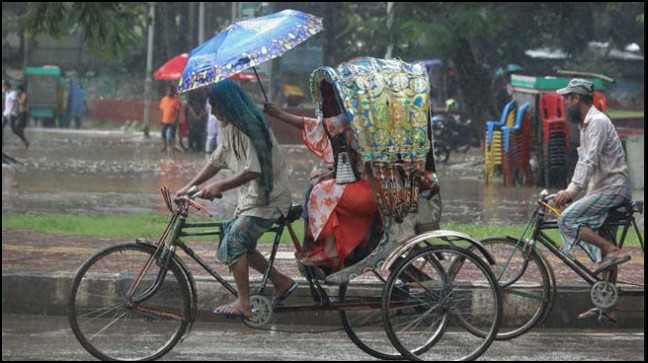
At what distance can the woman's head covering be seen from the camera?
276 inches

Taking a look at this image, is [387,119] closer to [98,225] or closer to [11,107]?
[98,225]

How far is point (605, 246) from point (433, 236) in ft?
5.50

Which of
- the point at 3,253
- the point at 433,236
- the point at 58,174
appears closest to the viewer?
the point at 433,236

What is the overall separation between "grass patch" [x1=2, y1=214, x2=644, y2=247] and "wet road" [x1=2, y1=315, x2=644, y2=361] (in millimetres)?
3481

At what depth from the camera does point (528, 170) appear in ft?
68.1

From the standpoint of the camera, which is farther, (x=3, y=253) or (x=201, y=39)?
(x=201, y=39)

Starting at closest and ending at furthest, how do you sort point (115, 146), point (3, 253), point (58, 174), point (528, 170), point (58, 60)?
point (3, 253) → point (528, 170) → point (58, 174) → point (115, 146) → point (58, 60)

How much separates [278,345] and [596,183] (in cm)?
232

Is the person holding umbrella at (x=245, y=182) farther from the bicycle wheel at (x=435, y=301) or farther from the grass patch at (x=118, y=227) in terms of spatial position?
the grass patch at (x=118, y=227)

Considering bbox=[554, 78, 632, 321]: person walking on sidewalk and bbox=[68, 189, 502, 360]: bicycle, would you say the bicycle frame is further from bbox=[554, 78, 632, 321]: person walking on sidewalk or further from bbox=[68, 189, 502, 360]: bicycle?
bbox=[68, 189, 502, 360]: bicycle

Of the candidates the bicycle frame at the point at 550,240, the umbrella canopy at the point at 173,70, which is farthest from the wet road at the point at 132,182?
the bicycle frame at the point at 550,240

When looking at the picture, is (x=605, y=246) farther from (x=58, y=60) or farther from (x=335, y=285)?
(x=58, y=60)

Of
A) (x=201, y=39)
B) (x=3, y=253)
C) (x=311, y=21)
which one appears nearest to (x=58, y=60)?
(x=201, y=39)

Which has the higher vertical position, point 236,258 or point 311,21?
point 311,21
